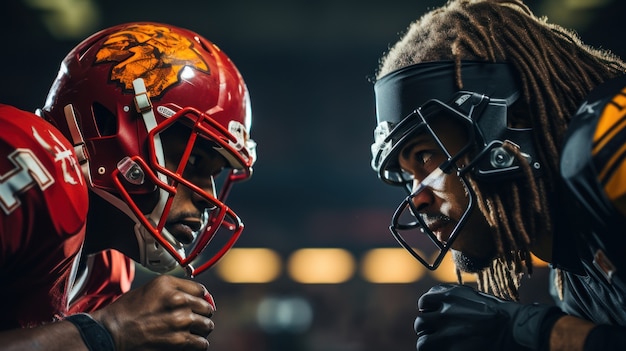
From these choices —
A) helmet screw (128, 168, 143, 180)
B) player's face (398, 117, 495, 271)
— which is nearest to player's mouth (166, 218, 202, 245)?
helmet screw (128, 168, 143, 180)

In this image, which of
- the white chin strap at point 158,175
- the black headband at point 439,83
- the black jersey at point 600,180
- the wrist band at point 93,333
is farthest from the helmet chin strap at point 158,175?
the black jersey at point 600,180

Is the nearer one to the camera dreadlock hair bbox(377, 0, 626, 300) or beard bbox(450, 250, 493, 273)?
dreadlock hair bbox(377, 0, 626, 300)

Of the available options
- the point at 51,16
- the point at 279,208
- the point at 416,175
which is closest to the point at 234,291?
the point at 279,208

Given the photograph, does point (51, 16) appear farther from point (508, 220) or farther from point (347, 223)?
point (508, 220)

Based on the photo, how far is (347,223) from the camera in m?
7.00

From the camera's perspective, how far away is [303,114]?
21.6 feet

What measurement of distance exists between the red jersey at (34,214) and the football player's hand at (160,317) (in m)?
0.15

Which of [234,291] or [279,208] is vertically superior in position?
[279,208]

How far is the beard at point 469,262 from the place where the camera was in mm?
1779

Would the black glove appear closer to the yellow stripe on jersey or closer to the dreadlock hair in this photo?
the dreadlock hair

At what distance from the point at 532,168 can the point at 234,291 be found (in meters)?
5.77

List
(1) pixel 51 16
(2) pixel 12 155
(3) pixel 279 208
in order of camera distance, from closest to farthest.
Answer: (2) pixel 12 155 → (1) pixel 51 16 → (3) pixel 279 208

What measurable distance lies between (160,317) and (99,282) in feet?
2.48

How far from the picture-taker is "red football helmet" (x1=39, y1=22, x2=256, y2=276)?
174 cm
